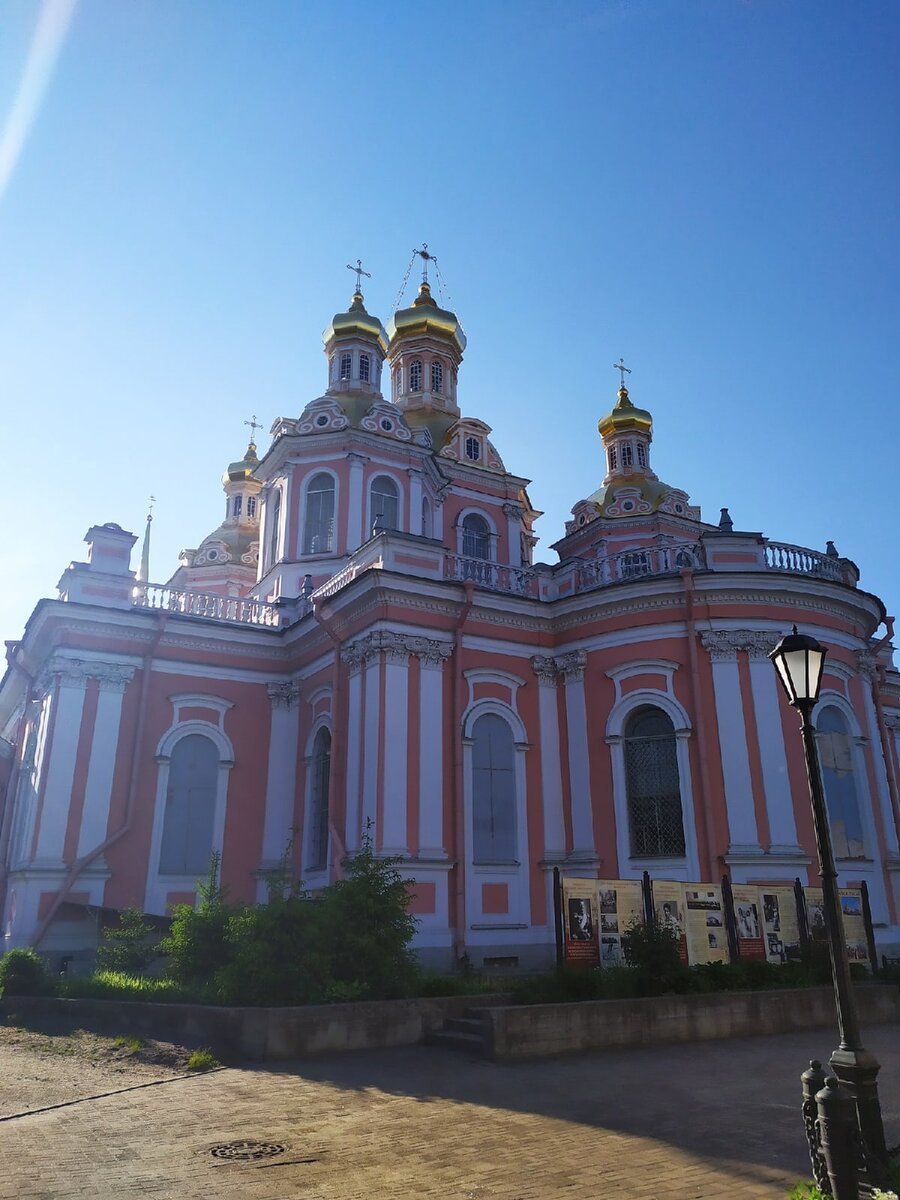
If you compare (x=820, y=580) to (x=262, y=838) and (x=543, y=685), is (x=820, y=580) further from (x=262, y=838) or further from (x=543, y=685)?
(x=262, y=838)

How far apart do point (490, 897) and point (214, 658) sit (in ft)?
25.7

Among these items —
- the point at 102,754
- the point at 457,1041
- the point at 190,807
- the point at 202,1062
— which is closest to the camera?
the point at 202,1062

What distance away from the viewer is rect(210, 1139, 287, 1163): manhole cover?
6.32 m

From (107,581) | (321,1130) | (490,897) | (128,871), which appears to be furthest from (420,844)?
(321,1130)

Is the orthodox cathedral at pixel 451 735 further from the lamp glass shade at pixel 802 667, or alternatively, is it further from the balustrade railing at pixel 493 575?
the lamp glass shade at pixel 802 667

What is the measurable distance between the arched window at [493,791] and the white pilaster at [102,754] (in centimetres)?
706

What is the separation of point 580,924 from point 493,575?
922 centimetres

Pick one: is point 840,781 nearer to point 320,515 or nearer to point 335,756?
point 335,756

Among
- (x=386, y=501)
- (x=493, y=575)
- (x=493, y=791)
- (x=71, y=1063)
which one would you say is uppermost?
(x=386, y=501)

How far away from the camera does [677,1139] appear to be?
680 centimetres

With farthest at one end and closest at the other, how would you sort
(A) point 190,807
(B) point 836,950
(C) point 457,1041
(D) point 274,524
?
(D) point 274,524
(A) point 190,807
(C) point 457,1041
(B) point 836,950

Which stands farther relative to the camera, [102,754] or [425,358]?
[425,358]

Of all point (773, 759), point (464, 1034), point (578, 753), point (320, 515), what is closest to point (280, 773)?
point (578, 753)

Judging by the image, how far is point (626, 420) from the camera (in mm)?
35844
